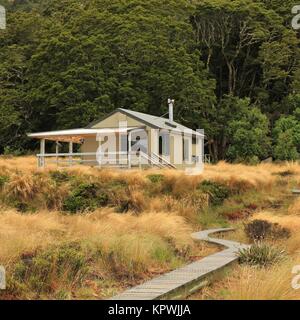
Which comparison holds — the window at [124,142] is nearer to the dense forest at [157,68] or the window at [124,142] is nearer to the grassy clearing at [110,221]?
the grassy clearing at [110,221]

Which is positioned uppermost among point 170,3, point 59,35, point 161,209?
point 170,3

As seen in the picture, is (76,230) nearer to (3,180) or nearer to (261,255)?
(261,255)

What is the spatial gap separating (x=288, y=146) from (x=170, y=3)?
15.7 metres

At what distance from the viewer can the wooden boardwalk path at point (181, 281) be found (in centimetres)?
698

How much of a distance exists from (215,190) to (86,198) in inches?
171

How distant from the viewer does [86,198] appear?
1827 centimetres

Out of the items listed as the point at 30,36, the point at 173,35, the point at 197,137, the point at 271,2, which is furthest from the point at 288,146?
the point at 30,36

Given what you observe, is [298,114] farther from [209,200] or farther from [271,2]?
[209,200]

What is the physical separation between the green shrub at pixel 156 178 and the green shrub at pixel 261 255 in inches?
379

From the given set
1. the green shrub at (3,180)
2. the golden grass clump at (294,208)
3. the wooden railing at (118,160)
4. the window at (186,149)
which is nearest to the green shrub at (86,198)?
the green shrub at (3,180)

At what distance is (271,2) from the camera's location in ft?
173

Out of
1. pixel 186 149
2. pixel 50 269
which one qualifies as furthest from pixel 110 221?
pixel 186 149

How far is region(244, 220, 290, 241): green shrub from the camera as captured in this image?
12240 mm
